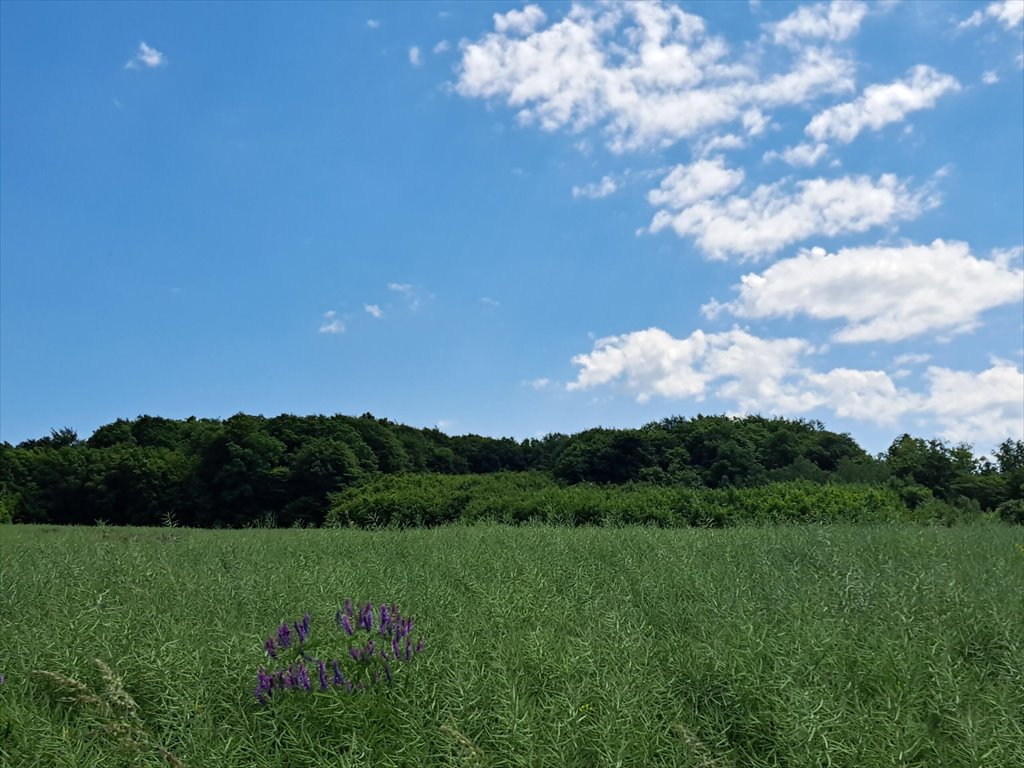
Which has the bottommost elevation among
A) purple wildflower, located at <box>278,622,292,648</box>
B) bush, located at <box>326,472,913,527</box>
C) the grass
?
the grass

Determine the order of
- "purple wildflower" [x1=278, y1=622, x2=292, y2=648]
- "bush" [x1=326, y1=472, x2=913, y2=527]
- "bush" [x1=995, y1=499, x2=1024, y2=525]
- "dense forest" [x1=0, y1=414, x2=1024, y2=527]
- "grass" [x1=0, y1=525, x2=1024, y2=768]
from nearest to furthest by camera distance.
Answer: "grass" [x1=0, y1=525, x2=1024, y2=768]
"purple wildflower" [x1=278, y1=622, x2=292, y2=648]
"bush" [x1=326, y1=472, x2=913, y2=527]
"dense forest" [x1=0, y1=414, x2=1024, y2=527]
"bush" [x1=995, y1=499, x2=1024, y2=525]

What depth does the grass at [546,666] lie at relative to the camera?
9.98 feet

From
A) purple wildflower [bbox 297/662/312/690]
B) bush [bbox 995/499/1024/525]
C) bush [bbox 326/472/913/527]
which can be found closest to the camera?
purple wildflower [bbox 297/662/312/690]

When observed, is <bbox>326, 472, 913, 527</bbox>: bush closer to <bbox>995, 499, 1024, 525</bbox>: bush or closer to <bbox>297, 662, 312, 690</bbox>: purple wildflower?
<bbox>995, 499, 1024, 525</bbox>: bush

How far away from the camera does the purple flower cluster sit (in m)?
3.25

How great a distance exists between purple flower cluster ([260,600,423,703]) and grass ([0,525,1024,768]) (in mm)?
87

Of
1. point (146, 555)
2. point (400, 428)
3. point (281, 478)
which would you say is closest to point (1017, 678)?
point (146, 555)

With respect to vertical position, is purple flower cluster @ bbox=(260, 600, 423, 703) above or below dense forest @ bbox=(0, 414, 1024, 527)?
below

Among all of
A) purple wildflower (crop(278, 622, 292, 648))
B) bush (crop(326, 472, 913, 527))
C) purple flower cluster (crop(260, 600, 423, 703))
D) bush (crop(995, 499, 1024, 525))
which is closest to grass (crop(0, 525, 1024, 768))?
purple flower cluster (crop(260, 600, 423, 703))

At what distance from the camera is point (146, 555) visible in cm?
679

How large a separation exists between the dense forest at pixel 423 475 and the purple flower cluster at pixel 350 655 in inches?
348

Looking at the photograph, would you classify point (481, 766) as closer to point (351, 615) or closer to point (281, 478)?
point (351, 615)

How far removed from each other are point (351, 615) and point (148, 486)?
2489 cm

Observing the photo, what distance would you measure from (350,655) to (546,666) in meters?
0.97
